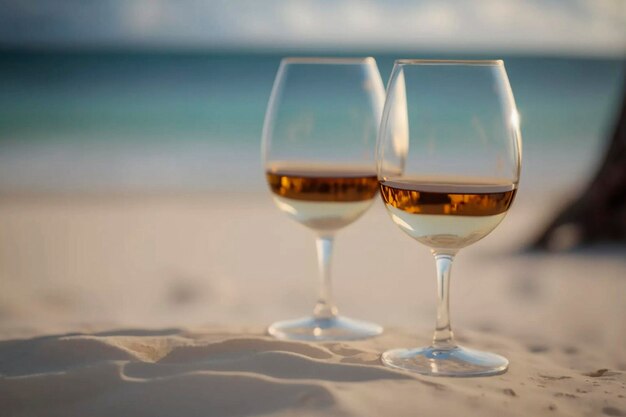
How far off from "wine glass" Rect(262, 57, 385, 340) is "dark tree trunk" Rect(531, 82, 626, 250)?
3.29 metres

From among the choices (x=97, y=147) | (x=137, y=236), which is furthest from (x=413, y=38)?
(x=137, y=236)

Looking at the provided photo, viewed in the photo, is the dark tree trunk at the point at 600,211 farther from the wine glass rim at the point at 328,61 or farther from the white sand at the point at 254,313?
the wine glass rim at the point at 328,61

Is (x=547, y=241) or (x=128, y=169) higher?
(x=128, y=169)

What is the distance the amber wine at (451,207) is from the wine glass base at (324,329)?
22.6 inches

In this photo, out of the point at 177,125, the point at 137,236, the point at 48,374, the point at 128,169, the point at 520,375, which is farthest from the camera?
the point at 177,125

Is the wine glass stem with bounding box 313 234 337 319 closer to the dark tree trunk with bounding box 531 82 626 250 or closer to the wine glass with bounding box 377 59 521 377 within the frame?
the wine glass with bounding box 377 59 521 377

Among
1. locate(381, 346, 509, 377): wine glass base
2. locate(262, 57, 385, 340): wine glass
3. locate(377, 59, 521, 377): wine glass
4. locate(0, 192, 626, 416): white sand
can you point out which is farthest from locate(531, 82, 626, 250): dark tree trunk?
locate(377, 59, 521, 377): wine glass

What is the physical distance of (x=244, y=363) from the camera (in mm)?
2344

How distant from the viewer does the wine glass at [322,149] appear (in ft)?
9.34

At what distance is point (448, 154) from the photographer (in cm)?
240

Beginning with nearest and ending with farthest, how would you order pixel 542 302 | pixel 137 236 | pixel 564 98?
pixel 542 302 → pixel 137 236 → pixel 564 98

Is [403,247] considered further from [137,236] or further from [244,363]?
[244,363]

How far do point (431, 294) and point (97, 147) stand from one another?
9036 mm

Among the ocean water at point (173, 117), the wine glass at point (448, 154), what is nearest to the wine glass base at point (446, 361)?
the wine glass at point (448, 154)
